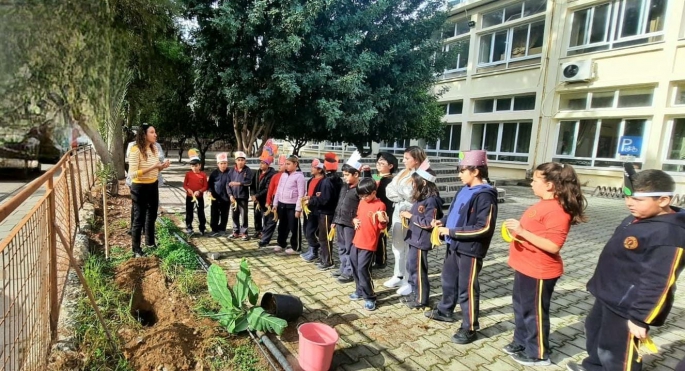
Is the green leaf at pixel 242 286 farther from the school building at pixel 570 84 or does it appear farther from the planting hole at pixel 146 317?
the school building at pixel 570 84

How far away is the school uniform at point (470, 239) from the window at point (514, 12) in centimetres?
1760

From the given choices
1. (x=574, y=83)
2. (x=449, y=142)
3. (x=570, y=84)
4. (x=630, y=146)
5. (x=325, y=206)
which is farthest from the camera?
(x=449, y=142)

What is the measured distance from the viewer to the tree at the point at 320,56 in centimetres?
873

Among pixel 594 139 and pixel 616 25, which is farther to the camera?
pixel 594 139

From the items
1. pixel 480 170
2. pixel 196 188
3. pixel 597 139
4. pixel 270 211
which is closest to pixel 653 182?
pixel 480 170

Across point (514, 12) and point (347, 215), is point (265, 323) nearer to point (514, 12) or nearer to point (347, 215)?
point (347, 215)

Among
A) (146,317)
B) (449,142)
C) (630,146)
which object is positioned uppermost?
(630,146)

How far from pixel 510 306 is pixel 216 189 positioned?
4.93 m

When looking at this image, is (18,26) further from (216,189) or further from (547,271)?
(547,271)

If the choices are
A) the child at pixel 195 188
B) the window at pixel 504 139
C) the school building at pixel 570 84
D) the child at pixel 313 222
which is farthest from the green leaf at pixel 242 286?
the window at pixel 504 139

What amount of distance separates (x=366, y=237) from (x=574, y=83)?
15.4 metres

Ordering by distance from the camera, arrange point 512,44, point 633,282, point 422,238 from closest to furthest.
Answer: point 633,282, point 422,238, point 512,44

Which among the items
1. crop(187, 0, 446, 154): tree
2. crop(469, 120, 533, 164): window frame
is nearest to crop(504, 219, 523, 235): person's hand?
crop(187, 0, 446, 154): tree

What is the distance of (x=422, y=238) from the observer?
3842 millimetres
